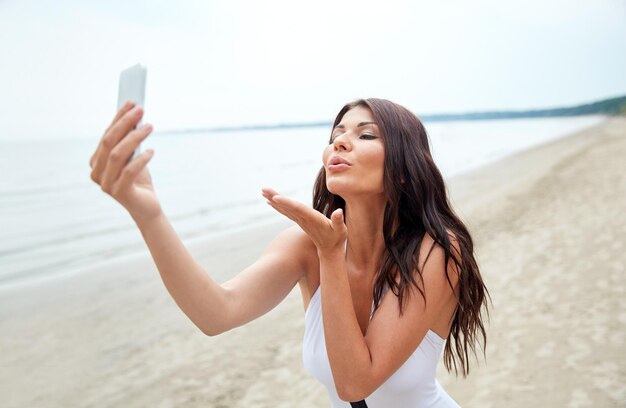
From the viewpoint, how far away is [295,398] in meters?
4.54

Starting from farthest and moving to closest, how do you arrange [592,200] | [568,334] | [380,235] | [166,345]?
[592,200] → [166,345] → [568,334] → [380,235]

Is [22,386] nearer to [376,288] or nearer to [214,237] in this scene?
[376,288]

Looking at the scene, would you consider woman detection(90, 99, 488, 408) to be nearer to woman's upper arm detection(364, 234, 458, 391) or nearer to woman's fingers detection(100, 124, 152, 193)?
woman's upper arm detection(364, 234, 458, 391)

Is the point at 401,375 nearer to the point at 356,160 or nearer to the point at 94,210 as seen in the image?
the point at 356,160

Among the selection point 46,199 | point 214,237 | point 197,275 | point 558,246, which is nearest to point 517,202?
point 558,246

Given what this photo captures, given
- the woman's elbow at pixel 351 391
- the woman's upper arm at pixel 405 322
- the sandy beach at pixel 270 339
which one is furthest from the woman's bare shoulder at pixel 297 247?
the sandy beach at pixel 270 339

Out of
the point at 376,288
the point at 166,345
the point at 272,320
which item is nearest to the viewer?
the point at 376,288

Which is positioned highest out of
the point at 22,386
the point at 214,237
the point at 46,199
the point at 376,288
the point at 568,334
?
the point at 376,288

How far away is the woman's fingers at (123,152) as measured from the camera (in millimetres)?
1179

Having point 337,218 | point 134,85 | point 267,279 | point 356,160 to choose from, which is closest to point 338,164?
point 356,160

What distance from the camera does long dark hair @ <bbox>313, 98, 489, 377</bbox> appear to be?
202 cm

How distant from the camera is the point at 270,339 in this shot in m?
5.92

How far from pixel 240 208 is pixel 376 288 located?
14.5 m

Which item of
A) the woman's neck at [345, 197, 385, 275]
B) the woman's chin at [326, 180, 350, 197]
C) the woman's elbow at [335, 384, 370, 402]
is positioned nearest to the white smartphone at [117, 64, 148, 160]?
the woman's chin at [326, 180, 350, 197]
